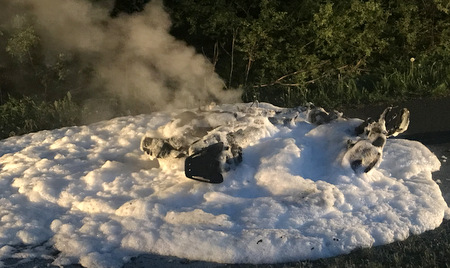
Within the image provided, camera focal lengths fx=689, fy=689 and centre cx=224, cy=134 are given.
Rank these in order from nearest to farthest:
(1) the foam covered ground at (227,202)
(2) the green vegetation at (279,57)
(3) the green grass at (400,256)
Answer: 1. (3) the green grass at (400,256)
2. (1) the foam covered ground at (227,202)
3. (2) the green vegetation at (279,57)

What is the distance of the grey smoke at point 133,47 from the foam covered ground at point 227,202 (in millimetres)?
1629

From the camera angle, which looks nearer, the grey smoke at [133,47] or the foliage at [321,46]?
the grey smoke at [133,47]

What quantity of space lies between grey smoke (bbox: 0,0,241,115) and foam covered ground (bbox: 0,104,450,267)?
1.63 metres

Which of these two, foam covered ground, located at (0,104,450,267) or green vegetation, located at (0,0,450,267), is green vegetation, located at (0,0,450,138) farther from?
foam covered ground, located at (0,104,450,267)

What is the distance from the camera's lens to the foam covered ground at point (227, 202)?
4098 millimetres

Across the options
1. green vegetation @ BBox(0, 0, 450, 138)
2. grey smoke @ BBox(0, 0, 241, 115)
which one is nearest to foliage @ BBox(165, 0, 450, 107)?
green vegetation @ BBox(0, 0, 450, 138)

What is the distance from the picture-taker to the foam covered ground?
4.10 metres

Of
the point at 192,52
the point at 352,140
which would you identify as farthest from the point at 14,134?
the point at 352,140

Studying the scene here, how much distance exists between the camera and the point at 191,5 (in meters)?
7.79

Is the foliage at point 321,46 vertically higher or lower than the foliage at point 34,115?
higher

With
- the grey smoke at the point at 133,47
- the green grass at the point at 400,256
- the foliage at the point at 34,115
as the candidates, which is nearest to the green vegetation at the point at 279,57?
the foliage at the point at 34,115

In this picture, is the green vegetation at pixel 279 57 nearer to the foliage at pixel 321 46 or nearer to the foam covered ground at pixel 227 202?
the foliage at pixel 321 46

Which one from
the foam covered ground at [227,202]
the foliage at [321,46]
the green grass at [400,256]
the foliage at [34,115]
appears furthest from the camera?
the foliage at [321,46]

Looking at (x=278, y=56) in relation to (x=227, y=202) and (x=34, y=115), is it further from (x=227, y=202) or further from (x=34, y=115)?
(x=227, y=202)
